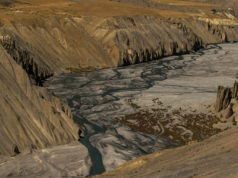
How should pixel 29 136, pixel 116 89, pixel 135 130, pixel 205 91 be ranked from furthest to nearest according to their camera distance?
pixel 116 89 → pixel 205 91 → pixel 135 130 → pixel 29 136

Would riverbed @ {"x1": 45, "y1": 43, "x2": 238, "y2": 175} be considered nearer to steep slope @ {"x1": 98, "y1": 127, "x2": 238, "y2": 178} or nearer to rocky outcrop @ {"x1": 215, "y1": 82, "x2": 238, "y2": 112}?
rocky outcrop @ {"x1": 215, "y1": 82, "x2": 238, "y2": 112}

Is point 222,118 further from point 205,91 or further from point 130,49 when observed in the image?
point 130,49

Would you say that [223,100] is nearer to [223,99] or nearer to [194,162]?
[223,99]

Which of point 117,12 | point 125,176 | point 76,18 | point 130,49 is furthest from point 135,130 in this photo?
point 117,12

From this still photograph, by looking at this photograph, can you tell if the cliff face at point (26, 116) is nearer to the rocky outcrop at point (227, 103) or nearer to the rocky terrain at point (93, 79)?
the rocky terrain at point (93, 79)

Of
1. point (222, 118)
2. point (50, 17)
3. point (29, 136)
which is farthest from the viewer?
point (50, 17)

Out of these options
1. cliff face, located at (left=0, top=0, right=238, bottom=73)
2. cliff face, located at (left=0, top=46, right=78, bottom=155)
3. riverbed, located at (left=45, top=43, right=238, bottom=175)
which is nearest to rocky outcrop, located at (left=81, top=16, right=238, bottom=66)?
cliff face, located at (left=0, top=0, right=238, bottom=73)

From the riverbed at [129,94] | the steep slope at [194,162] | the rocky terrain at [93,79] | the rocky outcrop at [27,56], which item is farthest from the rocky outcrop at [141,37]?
the steep slope at [194,162]
